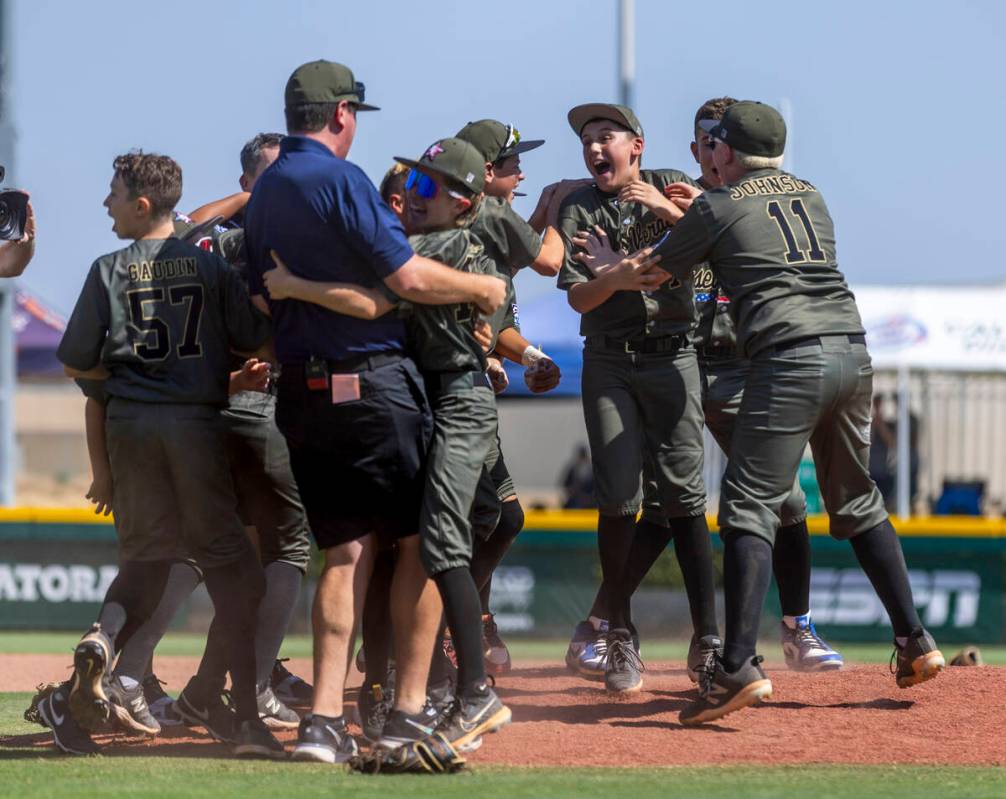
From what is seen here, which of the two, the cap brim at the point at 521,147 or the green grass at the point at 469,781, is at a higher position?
the cap brim at the point at 521,147

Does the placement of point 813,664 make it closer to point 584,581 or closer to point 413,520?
point 413,520

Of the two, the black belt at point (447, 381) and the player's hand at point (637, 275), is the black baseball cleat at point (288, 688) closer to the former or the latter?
the black belt at point (447, 381)

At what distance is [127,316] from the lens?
5.34m

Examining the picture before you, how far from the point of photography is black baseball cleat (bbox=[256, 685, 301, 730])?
5.92 meters

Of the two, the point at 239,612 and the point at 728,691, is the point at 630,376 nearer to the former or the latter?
the point at 728,691

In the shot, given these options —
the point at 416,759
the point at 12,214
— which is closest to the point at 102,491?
the point at 12,214

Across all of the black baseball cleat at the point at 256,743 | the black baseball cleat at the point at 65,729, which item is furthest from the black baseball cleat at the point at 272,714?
the black baseball cleat at the point at 65,729

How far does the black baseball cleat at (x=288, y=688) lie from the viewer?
21.4 ft

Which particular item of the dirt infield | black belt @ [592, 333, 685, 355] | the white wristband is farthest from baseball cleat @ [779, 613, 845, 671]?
the white wristband

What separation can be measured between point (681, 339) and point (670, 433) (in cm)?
41

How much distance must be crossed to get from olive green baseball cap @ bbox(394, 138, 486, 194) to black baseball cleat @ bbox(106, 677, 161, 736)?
2.24 metres

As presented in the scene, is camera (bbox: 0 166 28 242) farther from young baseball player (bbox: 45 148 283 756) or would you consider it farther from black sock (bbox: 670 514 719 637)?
black sock (bbox: 670 514 719 637)

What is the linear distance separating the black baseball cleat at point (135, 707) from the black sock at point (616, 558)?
201 cm

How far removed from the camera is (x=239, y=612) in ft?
17.6
